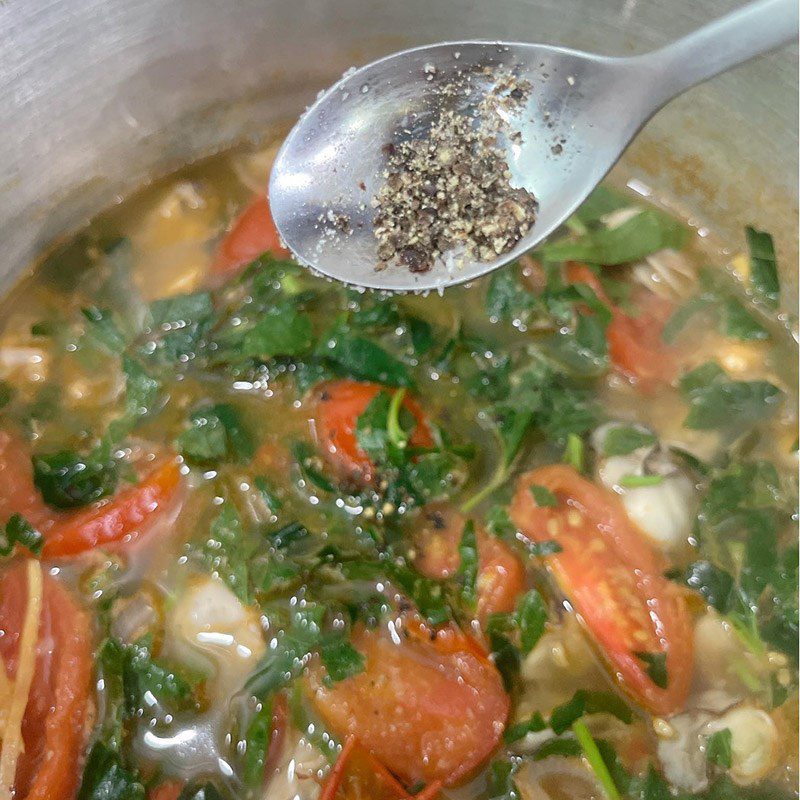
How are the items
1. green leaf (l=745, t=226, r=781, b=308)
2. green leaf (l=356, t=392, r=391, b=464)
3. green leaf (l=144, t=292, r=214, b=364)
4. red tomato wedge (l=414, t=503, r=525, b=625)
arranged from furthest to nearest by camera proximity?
green leaf (l=745, t=226, r=781, b=308) → green leaf (l=144, t=292, r=214, b=364) → green leaf (l=356, t=392, r=391, b=464) → red tomato wedge (l=414, t=503, r=525, b=625)

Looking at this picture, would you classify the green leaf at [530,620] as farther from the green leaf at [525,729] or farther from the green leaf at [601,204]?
the green leaf at [601,204]

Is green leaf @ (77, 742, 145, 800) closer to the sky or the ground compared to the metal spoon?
closer to the ground

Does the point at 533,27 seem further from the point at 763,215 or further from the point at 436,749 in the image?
the point at 436,749

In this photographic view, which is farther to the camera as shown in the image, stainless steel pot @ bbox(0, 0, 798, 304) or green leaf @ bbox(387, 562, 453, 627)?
stainless steel pot @ bbox(0, 0, 798, 304)

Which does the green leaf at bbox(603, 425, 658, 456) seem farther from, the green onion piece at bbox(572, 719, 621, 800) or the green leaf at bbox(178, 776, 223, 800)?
the green leaf at bbox(178, 776, 223, 800)

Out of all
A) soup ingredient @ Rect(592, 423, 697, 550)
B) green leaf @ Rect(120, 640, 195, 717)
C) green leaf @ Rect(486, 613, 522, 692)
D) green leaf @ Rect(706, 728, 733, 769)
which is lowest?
green leaf @ Rect(706, 728, 733, 769)

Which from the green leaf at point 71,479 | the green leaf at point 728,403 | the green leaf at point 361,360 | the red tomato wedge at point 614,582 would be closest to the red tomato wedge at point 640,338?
the green leaf at point 728,403

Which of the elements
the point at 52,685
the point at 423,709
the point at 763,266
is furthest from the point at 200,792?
the point at 763,266

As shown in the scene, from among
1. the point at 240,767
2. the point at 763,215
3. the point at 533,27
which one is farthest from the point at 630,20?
the point at 240,767

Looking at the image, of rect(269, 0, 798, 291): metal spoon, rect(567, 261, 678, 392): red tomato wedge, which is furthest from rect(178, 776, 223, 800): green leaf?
rect(567, 261, 678, 392): red tomato wedge
